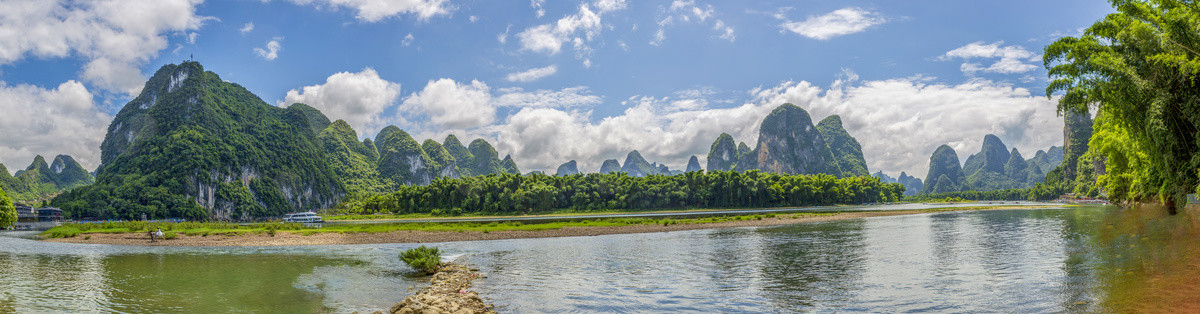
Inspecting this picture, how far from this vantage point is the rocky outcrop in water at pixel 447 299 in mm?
13602

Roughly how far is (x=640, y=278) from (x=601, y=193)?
314ft

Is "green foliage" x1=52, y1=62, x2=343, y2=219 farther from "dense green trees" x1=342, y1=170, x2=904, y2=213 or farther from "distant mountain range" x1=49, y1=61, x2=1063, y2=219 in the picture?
"dense green trees" x1=342, y1=170, x2=904, y2=213

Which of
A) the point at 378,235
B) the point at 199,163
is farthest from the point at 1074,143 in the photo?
the point at 199,163

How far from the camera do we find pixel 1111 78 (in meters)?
21.6

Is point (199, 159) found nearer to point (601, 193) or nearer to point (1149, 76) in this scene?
point (601, 193)

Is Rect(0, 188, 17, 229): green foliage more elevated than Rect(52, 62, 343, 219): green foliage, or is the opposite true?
Rect(52, 62, 343, 219): green foliage

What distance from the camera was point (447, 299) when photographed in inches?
603

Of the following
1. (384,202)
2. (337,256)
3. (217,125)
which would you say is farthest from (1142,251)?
(217,125)

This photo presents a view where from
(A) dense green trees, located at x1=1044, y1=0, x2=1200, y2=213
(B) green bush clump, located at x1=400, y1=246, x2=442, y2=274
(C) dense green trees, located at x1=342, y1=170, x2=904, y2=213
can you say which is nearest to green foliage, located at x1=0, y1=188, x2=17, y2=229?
(C) dense green trees, located at x1=342, y1=170, x2=904, y2=213

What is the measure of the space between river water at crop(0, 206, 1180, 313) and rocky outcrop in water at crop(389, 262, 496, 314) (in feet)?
2.24

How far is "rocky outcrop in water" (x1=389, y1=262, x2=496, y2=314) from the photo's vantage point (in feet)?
44.6

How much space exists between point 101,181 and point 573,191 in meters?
106

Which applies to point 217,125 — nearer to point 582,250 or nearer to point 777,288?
point 582,250

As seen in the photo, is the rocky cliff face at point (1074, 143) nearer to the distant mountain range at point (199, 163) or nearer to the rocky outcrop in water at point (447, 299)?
the distant mountain range at point (199, 163)
